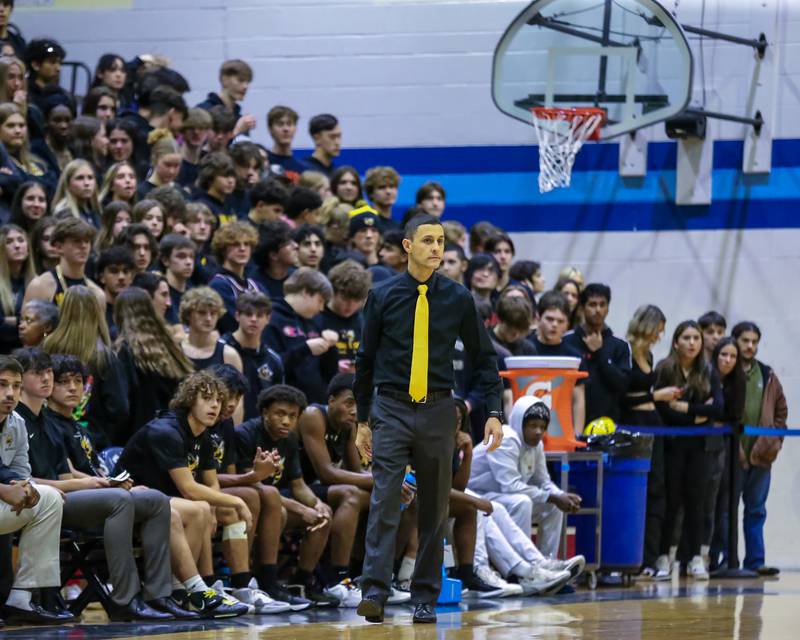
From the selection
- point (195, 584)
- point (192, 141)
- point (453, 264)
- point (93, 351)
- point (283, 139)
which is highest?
point (283, 139)

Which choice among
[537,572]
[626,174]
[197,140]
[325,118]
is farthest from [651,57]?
[537,572]

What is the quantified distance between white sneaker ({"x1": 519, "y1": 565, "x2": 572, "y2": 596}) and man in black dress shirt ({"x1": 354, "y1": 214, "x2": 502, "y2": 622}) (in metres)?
2.10

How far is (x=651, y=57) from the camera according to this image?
12.0m

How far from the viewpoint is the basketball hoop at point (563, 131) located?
1239cm

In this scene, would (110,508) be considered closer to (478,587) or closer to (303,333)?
(478,587)

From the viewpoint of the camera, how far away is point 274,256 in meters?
10.0

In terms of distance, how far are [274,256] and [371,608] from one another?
4036 mm

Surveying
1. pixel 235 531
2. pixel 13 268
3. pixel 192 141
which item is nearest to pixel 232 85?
pixel 192 141

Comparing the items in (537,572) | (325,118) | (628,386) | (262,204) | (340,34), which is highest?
(340,34)

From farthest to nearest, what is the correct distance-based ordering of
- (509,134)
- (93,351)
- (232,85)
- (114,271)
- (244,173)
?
(509,134)
(232,85)
(244,173)
(114,271)
(93,351)

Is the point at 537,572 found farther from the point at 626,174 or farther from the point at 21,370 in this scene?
the point at 626,174

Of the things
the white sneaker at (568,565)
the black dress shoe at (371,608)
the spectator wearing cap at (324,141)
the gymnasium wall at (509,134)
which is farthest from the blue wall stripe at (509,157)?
the black dress shoe at (371,608)

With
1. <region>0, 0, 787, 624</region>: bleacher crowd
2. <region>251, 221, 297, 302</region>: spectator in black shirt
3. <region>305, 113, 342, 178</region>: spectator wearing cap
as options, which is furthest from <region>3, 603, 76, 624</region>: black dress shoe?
<region>305, 113, 342, 178</region>: spectator wearing cap

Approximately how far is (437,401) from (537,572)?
2512mm
